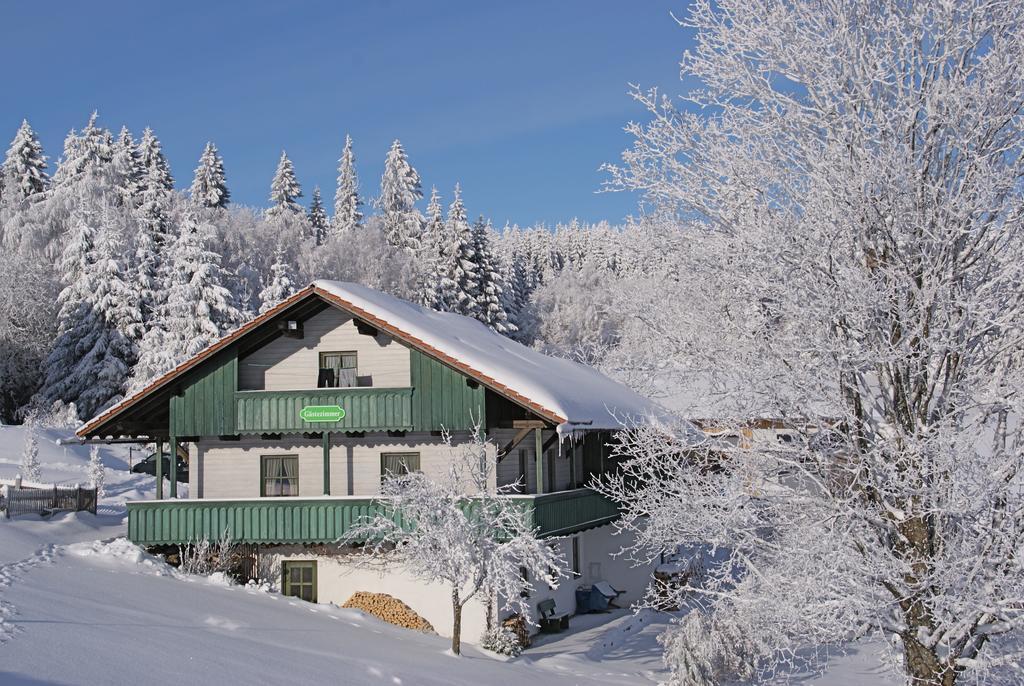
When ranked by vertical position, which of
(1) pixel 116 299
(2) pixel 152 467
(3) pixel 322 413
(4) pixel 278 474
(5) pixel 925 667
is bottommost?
(5) pixel 925 667

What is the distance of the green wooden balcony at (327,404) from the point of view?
23375 mm

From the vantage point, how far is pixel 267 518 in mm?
23188

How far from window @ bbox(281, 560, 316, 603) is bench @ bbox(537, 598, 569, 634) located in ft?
18.1

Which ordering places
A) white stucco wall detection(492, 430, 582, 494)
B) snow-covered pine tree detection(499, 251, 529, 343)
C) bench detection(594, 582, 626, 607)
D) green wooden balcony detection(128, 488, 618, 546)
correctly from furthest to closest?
snow-covered pine tree detection(499, 251, 529, 343) < bench detection(594, 582, 626, 607) < white stucco wall detection(492, 430, 582, 494) < green wooden balcony detection(128, 488, 618, 546)

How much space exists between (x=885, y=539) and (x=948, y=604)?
878 millimetres

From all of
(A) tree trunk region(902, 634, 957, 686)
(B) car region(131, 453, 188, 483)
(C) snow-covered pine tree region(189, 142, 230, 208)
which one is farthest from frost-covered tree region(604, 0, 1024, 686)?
(C) snow-covered pine tree region(189, 142, 230, 208)

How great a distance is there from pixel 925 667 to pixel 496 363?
48.7 ft

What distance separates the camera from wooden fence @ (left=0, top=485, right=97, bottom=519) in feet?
87.2

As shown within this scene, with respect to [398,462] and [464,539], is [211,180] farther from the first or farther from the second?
[464,539]

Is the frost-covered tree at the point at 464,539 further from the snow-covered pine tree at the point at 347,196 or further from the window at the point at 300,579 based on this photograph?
the snow-covered pine tree at the point at 347,196

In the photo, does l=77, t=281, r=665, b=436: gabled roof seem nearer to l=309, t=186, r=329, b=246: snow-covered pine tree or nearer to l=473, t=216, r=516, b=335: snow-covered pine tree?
l=473, t=216, r=516, b=335: snow-covered pine tree

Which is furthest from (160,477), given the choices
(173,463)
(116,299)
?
(116,299)

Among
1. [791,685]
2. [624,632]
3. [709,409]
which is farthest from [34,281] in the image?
[709,409]

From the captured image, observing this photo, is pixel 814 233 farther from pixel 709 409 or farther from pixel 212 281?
pixel 212 281
